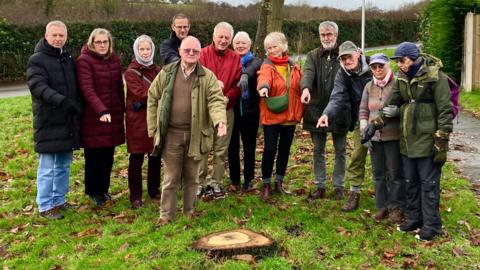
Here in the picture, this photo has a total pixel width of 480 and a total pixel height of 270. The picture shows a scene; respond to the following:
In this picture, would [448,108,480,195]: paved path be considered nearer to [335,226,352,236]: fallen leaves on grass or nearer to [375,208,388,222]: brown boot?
[375,208,388,222]: brown boot

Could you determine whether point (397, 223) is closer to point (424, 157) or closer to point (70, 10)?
point (424, 157)

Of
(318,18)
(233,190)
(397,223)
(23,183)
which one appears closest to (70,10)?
(318,18)

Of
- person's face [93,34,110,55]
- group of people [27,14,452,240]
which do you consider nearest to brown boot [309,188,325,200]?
group of people [27,14,452,240]

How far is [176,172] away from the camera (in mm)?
5879

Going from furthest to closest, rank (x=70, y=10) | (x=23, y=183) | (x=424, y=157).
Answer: (x=70, y=10)
(x=23, y=183)
(x=424, y=157)

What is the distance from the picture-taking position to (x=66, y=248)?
5.61 m

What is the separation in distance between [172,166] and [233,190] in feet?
5.07

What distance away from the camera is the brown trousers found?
18.9 feet

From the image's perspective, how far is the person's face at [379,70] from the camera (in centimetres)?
571

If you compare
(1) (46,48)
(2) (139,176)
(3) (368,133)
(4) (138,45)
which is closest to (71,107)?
(1) (46,48)

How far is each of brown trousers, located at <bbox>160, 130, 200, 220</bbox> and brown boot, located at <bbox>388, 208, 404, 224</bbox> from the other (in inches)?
89.1

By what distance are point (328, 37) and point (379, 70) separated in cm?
92

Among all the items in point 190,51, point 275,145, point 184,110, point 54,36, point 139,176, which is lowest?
point 139,176

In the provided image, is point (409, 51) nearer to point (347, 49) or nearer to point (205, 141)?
point (347, 49)
